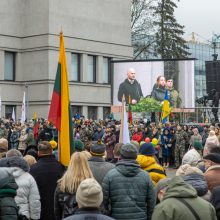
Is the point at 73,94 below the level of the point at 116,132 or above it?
above

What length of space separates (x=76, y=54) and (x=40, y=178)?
36.4 meters

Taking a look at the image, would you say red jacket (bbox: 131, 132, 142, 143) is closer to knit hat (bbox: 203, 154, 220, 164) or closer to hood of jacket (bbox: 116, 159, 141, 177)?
knit hat (bbox: 203, 154, 220, 164)

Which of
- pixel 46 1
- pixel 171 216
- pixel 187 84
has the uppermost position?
pixel 46 1

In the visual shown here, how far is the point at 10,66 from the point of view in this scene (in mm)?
42031

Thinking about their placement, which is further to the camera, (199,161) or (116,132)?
(116,132)

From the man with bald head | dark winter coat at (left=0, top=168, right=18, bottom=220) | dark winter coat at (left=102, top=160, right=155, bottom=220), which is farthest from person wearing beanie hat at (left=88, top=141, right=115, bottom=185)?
the man with bald head

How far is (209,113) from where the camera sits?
1122 inches

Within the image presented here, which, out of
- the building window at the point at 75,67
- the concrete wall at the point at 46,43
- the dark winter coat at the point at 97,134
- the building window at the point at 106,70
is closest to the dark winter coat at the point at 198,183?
the dark winter coat at the point at 97,134

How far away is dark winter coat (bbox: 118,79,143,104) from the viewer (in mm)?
40469

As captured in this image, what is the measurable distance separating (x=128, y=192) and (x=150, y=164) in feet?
4.34

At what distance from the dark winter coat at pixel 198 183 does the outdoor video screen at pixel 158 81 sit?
111ft

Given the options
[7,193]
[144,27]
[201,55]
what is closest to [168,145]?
[7,193]

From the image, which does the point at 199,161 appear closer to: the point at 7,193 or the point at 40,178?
the point at 40,178

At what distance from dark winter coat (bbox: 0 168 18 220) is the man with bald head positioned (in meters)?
34.0
